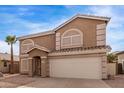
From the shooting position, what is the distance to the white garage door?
18.5 m

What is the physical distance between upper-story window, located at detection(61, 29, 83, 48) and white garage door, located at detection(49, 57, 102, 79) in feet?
6.76

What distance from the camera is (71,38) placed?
70.8 ft

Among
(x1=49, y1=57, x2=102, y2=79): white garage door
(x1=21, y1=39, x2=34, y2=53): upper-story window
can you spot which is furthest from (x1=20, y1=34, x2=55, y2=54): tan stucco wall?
(x1=49, y1=57, x2=102, y2=79): white garage door

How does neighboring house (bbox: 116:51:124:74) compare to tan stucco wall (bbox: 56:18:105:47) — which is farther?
neighboring house (bbox: 116:51:124:74)

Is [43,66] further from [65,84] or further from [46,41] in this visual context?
[65,84]

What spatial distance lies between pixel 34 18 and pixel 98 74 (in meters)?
9.14

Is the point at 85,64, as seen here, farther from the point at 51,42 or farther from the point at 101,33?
the point at 51,42

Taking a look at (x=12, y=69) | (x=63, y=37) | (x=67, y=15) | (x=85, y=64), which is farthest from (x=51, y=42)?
(x=12, y=69)

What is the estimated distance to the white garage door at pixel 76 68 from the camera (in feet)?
60.5

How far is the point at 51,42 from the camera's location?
2392 cm

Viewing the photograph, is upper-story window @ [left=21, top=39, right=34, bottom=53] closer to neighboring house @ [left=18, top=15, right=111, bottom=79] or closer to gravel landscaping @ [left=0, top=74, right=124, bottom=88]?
neighboring house @ [left=18, top=15, right=111, bottom=79]

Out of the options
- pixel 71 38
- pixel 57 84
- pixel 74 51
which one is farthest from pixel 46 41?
pixel 57 84

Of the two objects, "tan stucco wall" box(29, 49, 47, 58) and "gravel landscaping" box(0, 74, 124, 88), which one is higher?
"tan stucco wall" box(29, 49, 47, 58)

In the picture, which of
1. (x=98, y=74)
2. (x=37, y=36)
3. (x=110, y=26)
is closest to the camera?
(x=98, y=74)
